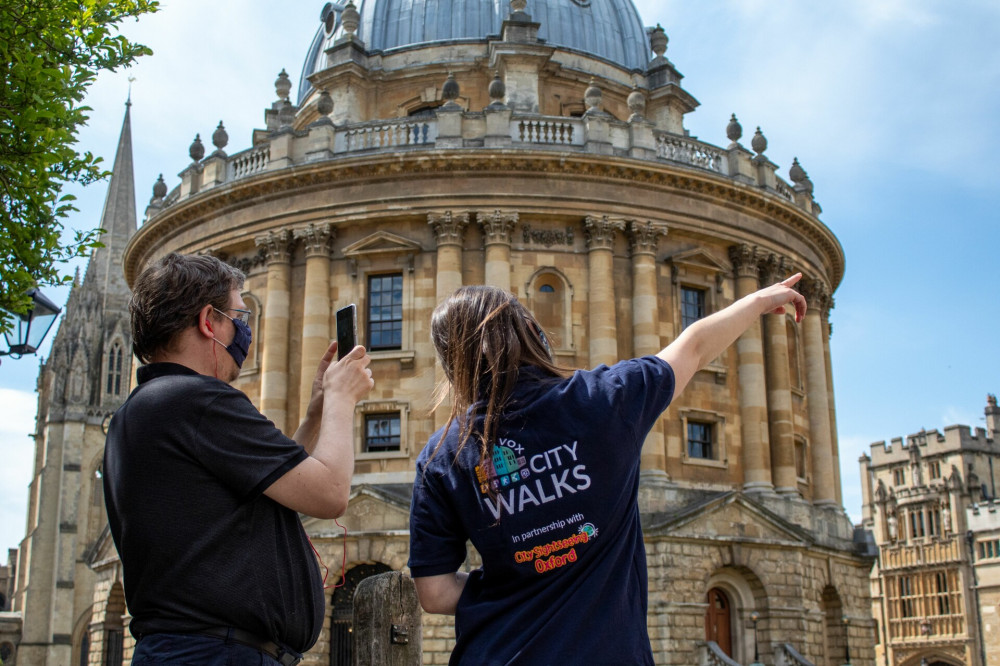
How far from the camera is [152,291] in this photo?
151 inches

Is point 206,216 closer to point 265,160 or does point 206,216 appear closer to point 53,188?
point 265,160

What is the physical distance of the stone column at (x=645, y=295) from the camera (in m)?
29.3

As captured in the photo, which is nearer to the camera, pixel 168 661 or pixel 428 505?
pixel 168 661

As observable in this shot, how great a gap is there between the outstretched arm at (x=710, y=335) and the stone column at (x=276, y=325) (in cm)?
2650

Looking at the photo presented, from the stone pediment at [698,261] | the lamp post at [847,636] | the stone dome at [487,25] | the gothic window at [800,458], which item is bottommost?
the lamp post at [847,636]

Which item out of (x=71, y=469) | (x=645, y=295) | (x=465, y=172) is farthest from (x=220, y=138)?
(x=71, y=469)

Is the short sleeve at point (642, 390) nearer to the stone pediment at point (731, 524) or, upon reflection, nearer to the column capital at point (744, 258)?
the stone pediment at point (731, 524)

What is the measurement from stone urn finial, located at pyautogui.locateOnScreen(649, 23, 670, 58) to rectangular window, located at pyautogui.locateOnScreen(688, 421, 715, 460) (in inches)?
582

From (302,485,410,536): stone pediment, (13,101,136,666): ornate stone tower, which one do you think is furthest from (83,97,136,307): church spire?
(302,485,410,536): stone pediment

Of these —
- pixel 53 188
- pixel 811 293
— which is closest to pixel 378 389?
pixel 811 293

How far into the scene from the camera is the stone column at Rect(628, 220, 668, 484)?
96.2 ft

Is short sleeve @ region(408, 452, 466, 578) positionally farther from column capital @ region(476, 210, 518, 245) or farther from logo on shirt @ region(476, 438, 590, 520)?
column capital @ region(476, 210, 518, 245)

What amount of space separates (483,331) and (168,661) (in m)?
1.45

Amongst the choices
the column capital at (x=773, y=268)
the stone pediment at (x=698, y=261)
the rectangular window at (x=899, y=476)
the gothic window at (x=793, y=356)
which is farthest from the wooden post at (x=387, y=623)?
the rectangular window at (x=899, y=476)
